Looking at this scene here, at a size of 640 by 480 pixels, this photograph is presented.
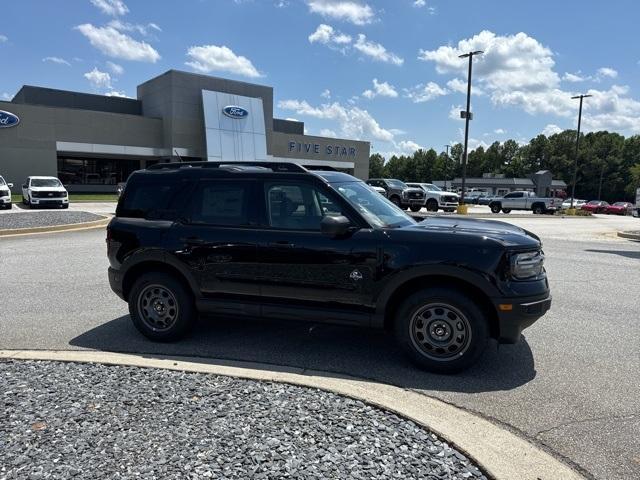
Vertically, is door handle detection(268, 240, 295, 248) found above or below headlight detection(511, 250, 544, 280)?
above

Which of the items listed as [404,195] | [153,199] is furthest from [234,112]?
[153,199]

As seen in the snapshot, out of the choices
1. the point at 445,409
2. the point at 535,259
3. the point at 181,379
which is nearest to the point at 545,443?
the point at 445,409

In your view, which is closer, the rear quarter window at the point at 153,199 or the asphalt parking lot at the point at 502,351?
the asphalt parking lot at the point at 502,351

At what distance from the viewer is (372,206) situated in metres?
4.85

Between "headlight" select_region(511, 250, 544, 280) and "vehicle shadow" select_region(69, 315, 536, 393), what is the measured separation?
0.91m

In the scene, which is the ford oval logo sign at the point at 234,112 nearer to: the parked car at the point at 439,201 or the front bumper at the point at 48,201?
the front bumper at the point at 48,201

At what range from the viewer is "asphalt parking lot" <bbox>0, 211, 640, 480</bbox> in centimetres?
334

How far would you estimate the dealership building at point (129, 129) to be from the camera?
38.9m

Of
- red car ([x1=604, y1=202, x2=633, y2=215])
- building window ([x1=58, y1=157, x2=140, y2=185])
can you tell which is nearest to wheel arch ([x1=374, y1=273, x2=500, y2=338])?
building window ([x1=58, y1=157, x2=140, y2=185])

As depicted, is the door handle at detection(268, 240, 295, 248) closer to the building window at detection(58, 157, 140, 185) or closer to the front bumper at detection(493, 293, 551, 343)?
the front bumper at detection(493, 293, 551, 343)

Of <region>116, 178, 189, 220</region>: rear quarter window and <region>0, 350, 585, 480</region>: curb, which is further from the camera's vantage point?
<region>116, 178, 189, 220</region>: rear quarter window

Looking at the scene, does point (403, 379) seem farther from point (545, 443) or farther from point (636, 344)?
point (636, 344)

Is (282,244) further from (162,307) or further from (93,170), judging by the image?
(93,170)

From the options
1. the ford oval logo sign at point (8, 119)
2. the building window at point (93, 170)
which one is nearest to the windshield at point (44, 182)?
the ford oval logo sign at point (8, 119)
